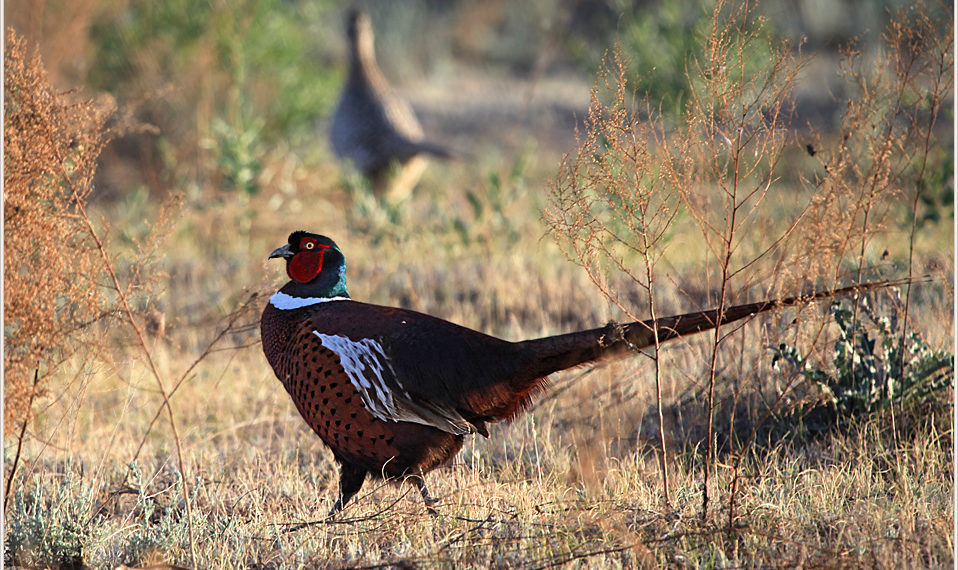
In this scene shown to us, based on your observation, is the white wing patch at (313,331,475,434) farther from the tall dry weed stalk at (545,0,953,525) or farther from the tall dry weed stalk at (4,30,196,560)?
the tall dry weed stalk at (545,0,953,525)

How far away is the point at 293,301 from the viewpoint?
351cm

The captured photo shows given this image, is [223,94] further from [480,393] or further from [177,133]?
[480,393]

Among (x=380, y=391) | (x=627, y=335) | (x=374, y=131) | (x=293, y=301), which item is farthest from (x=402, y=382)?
(x=374, y=131)

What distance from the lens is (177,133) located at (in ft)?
30.6

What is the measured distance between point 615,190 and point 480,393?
32.8 inches

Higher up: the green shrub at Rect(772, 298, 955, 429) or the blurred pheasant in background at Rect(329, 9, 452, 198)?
the blurred pheasant in background at Rect(329, 9, 452, 198)

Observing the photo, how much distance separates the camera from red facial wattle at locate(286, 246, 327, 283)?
140 inches

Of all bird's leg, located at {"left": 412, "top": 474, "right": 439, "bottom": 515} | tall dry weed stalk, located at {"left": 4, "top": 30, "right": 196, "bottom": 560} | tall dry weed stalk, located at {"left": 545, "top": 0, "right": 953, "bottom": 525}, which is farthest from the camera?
bird's leg, located at {"left": 412, "top": 474, "right": 439, "bottom": 515}

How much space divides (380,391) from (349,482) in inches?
17.5

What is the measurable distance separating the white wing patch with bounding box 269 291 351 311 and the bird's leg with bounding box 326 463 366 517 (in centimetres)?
61

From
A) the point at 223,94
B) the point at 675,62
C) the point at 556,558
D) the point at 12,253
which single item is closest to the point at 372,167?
the point at 223,94

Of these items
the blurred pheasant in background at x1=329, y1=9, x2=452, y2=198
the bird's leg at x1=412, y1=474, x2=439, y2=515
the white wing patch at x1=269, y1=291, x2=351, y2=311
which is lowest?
the bird's leg at x1=412, y1=474, x2=439, y2=515

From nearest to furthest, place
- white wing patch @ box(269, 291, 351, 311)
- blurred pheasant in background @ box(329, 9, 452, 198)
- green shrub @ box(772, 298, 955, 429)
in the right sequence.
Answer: white wing patch @ box(269, 291, 351, 311) → green shrub @ box(772, 298, 955, 429) → blurred pheasant in background @ box(329, 9, 452, 198)

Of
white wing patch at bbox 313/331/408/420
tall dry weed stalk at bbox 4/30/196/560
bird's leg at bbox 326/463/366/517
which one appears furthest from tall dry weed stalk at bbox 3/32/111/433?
bird's leg at bbox 326/463/366/517
